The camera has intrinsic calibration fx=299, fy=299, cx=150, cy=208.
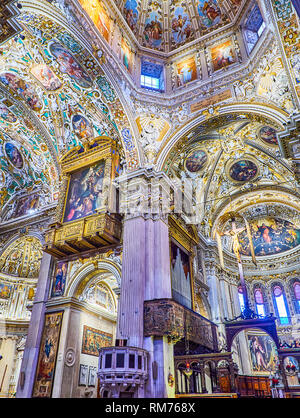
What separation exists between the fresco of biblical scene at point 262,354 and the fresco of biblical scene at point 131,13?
21350 mm

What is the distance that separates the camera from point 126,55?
606 inches

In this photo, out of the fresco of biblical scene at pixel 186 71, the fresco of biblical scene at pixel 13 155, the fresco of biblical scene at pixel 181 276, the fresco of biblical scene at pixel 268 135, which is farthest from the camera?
the fresco of biblical scene at pixel 13 155

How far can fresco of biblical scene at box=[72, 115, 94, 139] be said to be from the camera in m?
15.4

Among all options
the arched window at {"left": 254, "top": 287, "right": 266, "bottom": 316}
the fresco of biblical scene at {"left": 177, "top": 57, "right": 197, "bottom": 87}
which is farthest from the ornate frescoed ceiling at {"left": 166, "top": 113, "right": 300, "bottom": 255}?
the arched window at {"left": 254, "top": 287, "right": 266, "bottom": 316}

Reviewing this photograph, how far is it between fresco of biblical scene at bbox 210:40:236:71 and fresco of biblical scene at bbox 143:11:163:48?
321 cm

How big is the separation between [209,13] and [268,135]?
280 inches

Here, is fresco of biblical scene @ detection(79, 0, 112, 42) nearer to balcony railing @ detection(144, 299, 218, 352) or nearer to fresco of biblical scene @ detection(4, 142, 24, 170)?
fresco of biblical scene @ detection(4, 142, 24, 170)

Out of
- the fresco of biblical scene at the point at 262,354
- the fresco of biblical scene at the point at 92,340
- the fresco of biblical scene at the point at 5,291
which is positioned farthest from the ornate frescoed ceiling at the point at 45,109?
the fresco of biblical scene at the point at 262,354

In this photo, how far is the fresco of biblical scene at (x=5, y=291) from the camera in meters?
19.2

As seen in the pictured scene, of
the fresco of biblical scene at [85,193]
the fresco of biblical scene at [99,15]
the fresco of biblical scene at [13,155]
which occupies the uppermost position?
the fresco of biblical scene at [99,15]

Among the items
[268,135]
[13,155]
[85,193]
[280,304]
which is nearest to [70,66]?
[85,193]

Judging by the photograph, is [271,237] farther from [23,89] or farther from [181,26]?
[23,89]

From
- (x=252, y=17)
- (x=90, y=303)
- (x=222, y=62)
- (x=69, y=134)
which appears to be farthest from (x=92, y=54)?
(x=90, y=303)

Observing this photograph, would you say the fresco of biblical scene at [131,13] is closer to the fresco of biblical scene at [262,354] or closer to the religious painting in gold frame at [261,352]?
the religious painting in gold frame at [261,352]
